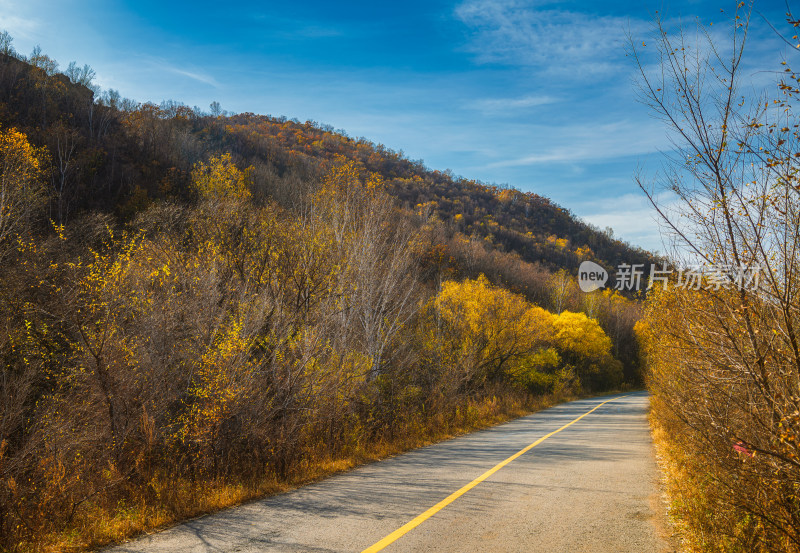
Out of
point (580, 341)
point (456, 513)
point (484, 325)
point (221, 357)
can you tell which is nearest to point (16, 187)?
point (221, 357)

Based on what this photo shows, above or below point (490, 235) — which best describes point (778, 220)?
below

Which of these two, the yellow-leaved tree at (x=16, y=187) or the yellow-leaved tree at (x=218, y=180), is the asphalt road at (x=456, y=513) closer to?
the yellow-leaved tree at (x=16, y=187)

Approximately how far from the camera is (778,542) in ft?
14.1

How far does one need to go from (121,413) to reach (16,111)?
165ft

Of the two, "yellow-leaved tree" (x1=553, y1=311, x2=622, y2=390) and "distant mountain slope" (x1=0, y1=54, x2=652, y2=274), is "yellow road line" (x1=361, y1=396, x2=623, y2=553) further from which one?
"yellow-leaved tree" (x1=553, y1=311, x2=622, y2=390)

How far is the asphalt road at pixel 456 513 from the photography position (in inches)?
198

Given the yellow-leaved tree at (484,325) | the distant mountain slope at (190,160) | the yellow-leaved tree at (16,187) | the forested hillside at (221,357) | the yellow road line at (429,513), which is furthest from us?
the distant mountain slope at (190,160)

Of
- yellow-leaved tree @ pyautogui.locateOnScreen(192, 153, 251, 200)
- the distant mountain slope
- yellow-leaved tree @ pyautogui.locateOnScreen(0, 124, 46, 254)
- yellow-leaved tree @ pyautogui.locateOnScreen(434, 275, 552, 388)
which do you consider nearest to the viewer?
yellow-leaved tree @ pyautogui.locateOnScreen(0, 124, 46, 254)

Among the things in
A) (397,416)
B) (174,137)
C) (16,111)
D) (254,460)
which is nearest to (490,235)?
(174,137)

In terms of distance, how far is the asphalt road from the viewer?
502 cm

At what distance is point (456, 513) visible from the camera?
6.15 m

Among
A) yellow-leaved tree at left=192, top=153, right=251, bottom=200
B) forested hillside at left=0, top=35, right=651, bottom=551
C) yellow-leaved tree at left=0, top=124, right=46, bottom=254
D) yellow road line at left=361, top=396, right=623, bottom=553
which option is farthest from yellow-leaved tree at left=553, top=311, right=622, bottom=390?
yellow-leaved tree at left=0, top=124, right=46, bottom=254

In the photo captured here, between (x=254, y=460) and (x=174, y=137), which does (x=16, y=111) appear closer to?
(x=174, y=137)

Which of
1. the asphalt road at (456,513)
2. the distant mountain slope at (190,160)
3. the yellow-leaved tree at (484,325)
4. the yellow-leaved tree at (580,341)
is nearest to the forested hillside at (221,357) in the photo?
the yellow-leaved tree at (484,325)
